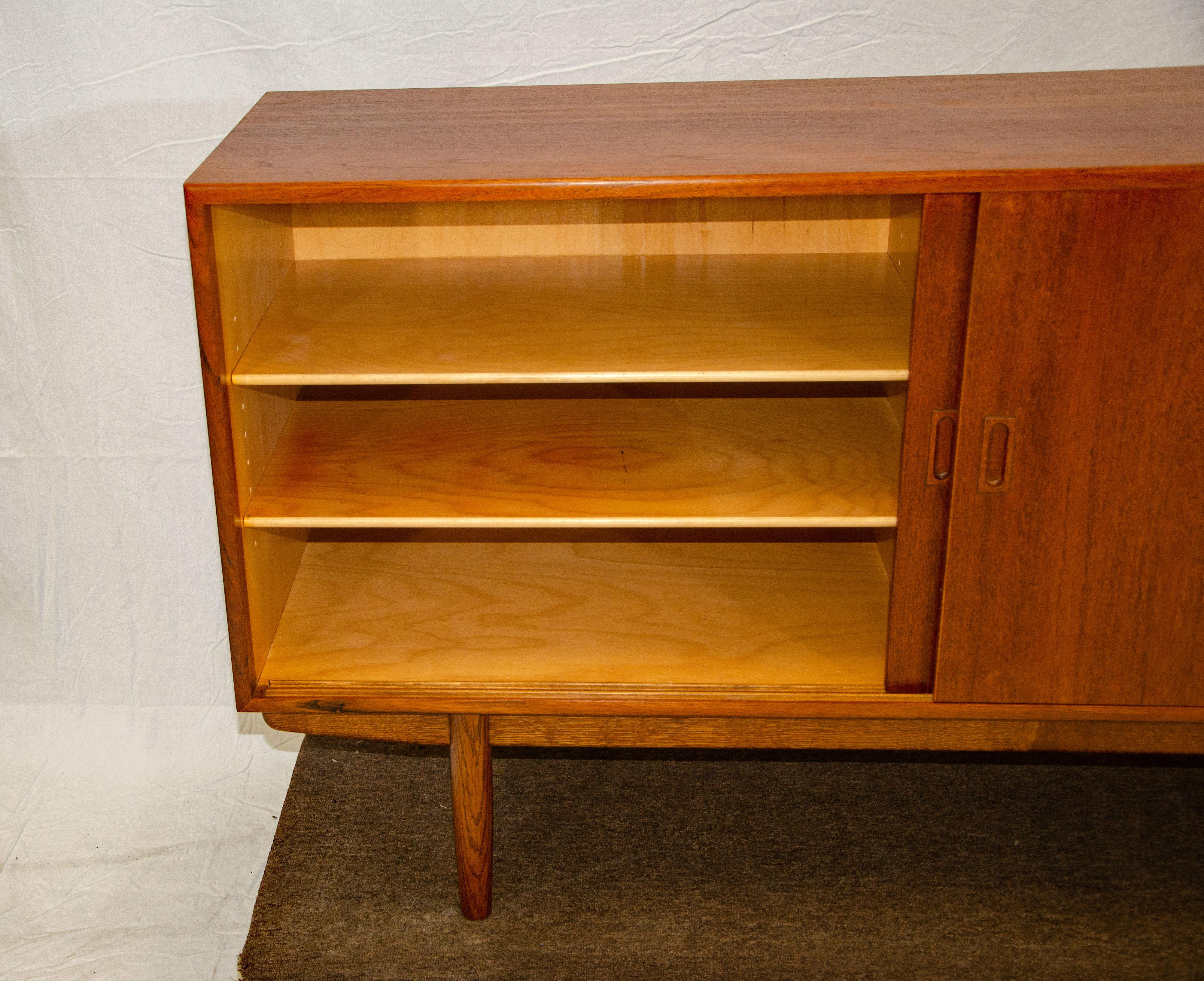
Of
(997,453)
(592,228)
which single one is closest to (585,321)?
(592,228)

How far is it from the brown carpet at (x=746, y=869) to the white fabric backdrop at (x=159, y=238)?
0.18 m

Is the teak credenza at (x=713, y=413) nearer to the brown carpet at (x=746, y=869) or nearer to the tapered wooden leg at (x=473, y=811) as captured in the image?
the tapered wooden leg at (x=473, y=811)

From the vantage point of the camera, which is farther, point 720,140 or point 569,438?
point 569,438

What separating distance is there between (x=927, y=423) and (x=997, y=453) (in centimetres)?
8

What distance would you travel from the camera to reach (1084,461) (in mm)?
1388

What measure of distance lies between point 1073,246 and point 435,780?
128cm

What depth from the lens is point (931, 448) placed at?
1.40 m

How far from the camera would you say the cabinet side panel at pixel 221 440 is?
4.41ft

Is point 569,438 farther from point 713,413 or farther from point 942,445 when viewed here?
point 942,445

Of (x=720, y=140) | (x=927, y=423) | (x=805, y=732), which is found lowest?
(x=805, y=732)

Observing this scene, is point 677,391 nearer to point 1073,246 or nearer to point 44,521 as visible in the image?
point 1073,246

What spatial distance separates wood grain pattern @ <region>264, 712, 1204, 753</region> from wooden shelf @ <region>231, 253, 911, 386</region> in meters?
0.42

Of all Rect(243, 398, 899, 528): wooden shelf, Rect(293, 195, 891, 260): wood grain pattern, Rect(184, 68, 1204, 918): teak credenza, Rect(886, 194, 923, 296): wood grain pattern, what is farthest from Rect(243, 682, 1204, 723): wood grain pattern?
Rect(293, 195, 891, 260): wood grain pattern

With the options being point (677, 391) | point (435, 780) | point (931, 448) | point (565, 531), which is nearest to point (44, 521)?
point (435, 780)
